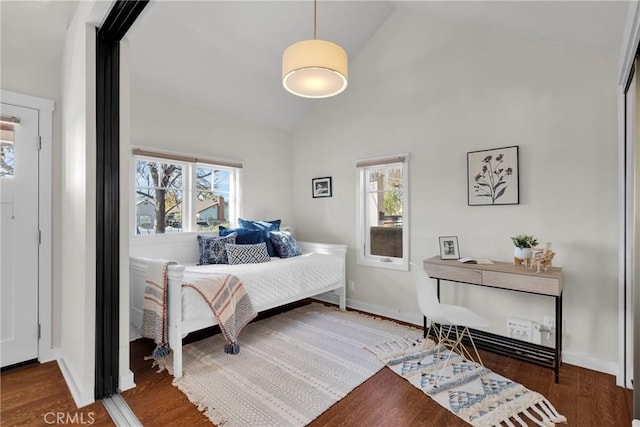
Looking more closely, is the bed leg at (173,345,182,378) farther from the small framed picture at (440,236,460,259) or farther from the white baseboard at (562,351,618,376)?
the white baseboard at (562,351,618,376)

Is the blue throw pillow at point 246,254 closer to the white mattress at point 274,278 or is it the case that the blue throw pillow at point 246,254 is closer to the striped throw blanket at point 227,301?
the white mattress at point 274,278

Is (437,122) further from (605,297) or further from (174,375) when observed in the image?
(174,375)

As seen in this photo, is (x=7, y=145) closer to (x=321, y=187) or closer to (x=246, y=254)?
(x=246, y=254)

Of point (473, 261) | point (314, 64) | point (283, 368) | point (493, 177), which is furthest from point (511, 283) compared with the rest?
point (314, 64)

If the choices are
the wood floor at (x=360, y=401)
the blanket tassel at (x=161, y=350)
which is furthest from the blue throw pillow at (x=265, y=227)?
the wood floor at (x=360, y=401)

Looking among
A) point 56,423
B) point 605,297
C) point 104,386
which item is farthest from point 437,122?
point 56,423

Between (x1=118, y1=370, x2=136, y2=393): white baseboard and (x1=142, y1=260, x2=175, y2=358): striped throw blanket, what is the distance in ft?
0.95

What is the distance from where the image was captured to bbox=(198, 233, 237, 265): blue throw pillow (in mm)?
3328

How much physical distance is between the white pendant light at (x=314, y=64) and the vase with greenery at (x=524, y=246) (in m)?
1.86

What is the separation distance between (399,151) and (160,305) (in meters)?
2.74

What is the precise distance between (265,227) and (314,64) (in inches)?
91.9

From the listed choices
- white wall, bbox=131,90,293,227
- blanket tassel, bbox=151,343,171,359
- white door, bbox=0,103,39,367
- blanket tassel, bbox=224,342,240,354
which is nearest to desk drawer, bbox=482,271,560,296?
blanket tassel, bbox=224,342,240,354

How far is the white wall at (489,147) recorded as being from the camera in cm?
240

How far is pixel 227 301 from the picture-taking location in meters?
2.50
